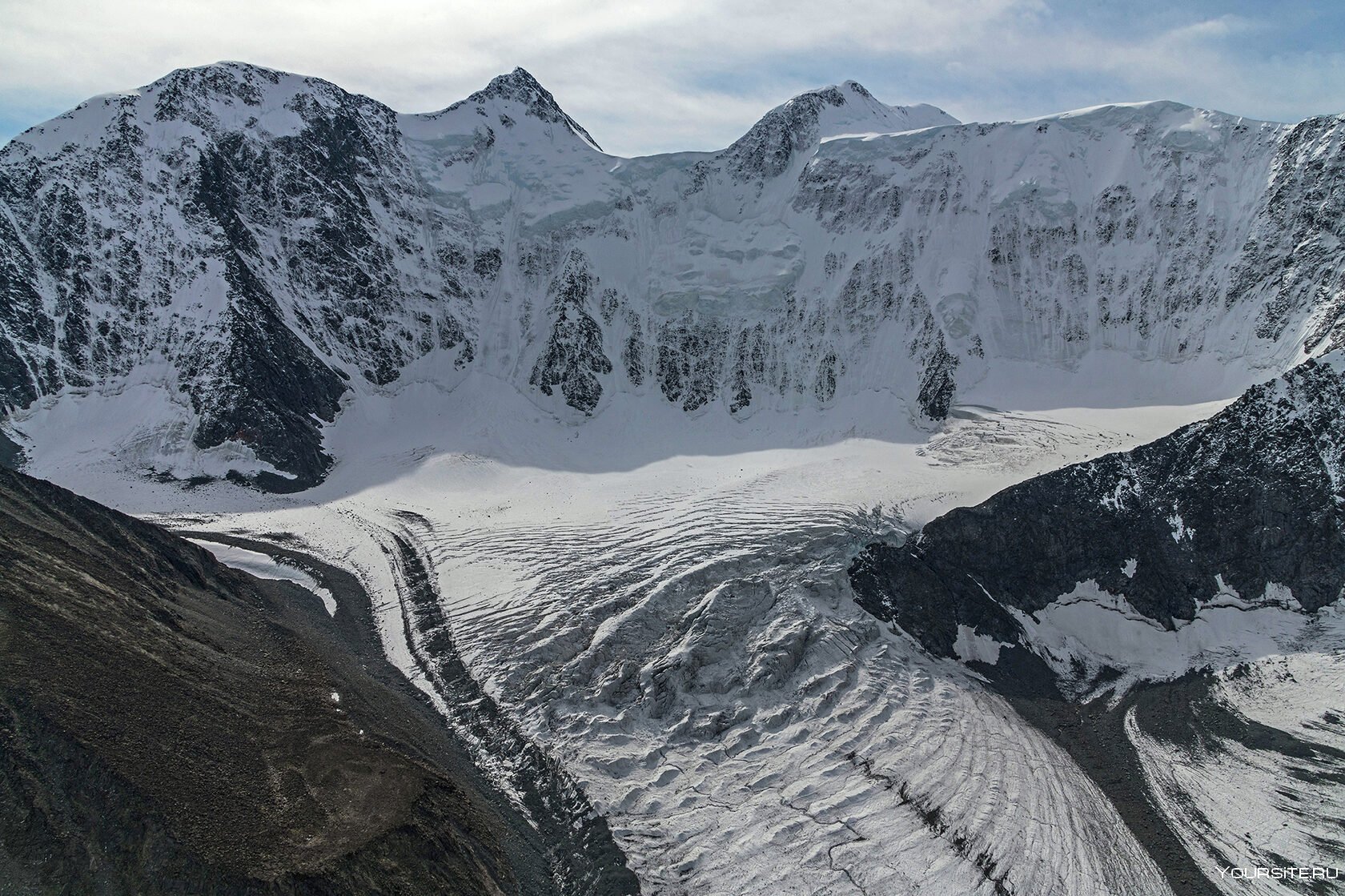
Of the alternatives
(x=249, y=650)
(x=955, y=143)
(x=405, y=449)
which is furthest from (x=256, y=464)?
(x=955, y=143)

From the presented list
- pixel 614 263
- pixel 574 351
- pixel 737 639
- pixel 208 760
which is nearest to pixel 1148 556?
pixel 737 639

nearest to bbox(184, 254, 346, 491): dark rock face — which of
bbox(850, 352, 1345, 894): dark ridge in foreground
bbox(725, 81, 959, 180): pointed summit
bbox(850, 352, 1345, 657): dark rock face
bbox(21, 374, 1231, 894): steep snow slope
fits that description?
bbox(21, 374, 1231, 894): steep snow slope

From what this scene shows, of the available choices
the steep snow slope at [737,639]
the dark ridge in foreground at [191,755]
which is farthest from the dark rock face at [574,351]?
the dark ridge in foreground at [191,755]

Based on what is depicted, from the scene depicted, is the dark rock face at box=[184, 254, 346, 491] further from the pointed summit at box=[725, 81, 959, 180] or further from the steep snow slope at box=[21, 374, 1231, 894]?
the pointed summit at box=[725, 81, 959, 180]

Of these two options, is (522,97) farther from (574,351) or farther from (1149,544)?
(1149,544)

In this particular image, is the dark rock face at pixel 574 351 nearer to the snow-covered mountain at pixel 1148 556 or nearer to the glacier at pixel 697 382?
the glacier at pixel 697 382

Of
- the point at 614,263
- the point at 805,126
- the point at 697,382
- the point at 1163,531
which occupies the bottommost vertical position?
the point at 1163,531
